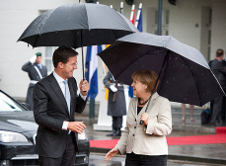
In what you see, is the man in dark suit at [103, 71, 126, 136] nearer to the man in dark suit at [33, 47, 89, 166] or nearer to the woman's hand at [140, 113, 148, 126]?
the man in dark suit at [33, 47, 89, 166]

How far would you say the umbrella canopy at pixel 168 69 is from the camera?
4102mm

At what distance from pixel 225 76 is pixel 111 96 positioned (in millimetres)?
3386

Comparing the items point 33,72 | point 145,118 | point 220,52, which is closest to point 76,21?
point 145,118

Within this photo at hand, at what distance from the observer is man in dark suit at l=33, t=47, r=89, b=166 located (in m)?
3.91

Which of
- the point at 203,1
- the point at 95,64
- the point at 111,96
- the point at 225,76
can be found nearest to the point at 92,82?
the point at 95,64

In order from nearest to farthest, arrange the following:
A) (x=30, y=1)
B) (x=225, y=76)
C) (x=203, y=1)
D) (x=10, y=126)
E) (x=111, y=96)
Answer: (x=10, y=126) < (x=111, y=96) < (x=225, y=76) < (x=203, y=1) < (x=30, y=1)

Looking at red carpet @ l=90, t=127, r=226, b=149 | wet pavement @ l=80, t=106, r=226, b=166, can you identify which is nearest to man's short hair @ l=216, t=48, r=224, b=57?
wet pavement @ l=80, t=106, r=226, b=166

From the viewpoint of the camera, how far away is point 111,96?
10.8 metres

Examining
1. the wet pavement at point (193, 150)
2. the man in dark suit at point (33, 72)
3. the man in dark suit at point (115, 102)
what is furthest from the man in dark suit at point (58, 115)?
the man in dark suit at point (33, 72)

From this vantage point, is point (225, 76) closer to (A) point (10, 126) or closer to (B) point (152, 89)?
(A) point (10, 126)

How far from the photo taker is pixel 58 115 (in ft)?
13.3

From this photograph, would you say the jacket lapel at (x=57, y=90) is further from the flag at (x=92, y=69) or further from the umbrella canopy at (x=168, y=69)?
the flag at (x=92, y=69)

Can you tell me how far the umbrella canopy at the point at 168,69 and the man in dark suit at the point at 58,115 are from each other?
18.8 inches

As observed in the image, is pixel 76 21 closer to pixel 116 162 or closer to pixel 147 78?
pixel 147 78
